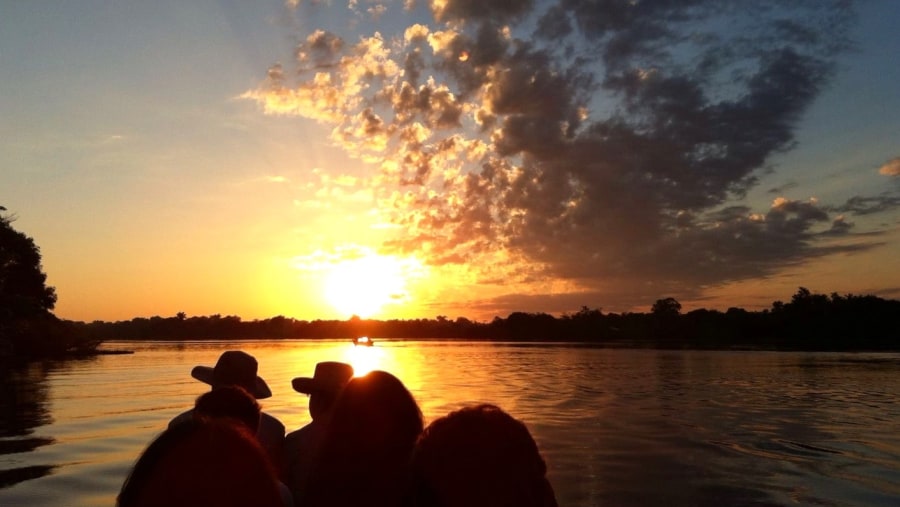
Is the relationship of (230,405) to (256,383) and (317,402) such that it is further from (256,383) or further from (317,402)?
(256,383)

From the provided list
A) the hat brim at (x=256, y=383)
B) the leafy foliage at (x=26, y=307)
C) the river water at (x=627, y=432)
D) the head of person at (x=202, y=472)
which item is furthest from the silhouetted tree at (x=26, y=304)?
the head of person at (x=202, y=472)

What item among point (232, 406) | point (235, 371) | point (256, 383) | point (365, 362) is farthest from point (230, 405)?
point (365, 362)

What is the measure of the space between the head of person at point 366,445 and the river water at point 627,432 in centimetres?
862

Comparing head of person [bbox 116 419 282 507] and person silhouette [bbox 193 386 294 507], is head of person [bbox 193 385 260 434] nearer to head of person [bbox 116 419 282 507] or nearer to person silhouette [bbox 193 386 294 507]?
person silhouette [bbox 193 386 294 507]

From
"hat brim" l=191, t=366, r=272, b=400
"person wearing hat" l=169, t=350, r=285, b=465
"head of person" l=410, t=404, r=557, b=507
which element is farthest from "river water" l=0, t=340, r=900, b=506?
"head of person" l=410, t=404, r=557, b=507

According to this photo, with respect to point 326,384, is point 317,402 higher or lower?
lower

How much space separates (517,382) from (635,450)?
20.2m

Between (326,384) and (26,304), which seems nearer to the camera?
(326,384)

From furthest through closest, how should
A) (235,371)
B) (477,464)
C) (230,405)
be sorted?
1. (235,371)
2. (230,405)
3. (477,464)

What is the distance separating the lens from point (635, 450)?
15891mm

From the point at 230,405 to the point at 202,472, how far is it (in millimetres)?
2213

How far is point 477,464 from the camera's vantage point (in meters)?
2.06

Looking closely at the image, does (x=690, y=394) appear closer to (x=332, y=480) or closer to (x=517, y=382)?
(x=517, y=382)

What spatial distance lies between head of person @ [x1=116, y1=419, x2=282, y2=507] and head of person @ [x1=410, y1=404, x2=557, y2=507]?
0.52 metres
